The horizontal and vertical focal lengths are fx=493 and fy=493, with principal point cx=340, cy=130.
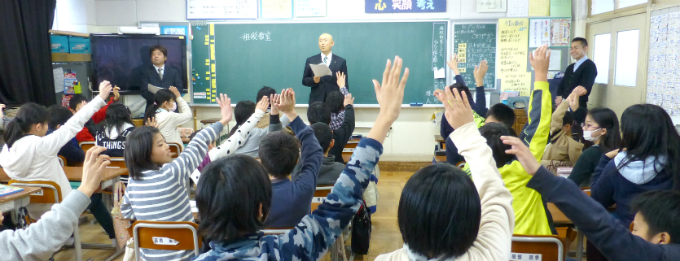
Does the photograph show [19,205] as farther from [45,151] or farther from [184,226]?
[184,226]

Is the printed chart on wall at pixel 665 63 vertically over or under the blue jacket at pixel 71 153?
over

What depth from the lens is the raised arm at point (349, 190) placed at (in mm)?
1119

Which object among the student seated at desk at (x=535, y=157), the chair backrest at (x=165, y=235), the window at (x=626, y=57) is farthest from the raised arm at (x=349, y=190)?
the window at (x=626, y=57)

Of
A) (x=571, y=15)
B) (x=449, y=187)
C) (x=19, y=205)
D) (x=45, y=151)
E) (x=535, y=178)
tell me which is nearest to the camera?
(x=449, y=187)

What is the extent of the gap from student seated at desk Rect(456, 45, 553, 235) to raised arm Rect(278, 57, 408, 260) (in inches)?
32.1

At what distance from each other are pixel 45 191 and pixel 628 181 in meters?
3.03

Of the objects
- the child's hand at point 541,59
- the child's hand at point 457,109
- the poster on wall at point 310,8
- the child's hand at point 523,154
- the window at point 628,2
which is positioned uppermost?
the poster on wall at point 310,8

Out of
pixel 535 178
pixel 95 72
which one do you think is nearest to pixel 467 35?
pixel 95 72

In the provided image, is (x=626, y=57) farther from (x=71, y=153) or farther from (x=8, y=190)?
(x=8, y=190)

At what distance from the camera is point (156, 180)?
2.11 metres

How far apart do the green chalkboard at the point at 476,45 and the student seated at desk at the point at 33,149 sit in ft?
13.6

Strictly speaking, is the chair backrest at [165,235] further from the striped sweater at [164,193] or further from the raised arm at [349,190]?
the raised arm at [349,190]

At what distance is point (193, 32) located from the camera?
6.16m

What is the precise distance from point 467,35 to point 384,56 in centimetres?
101
